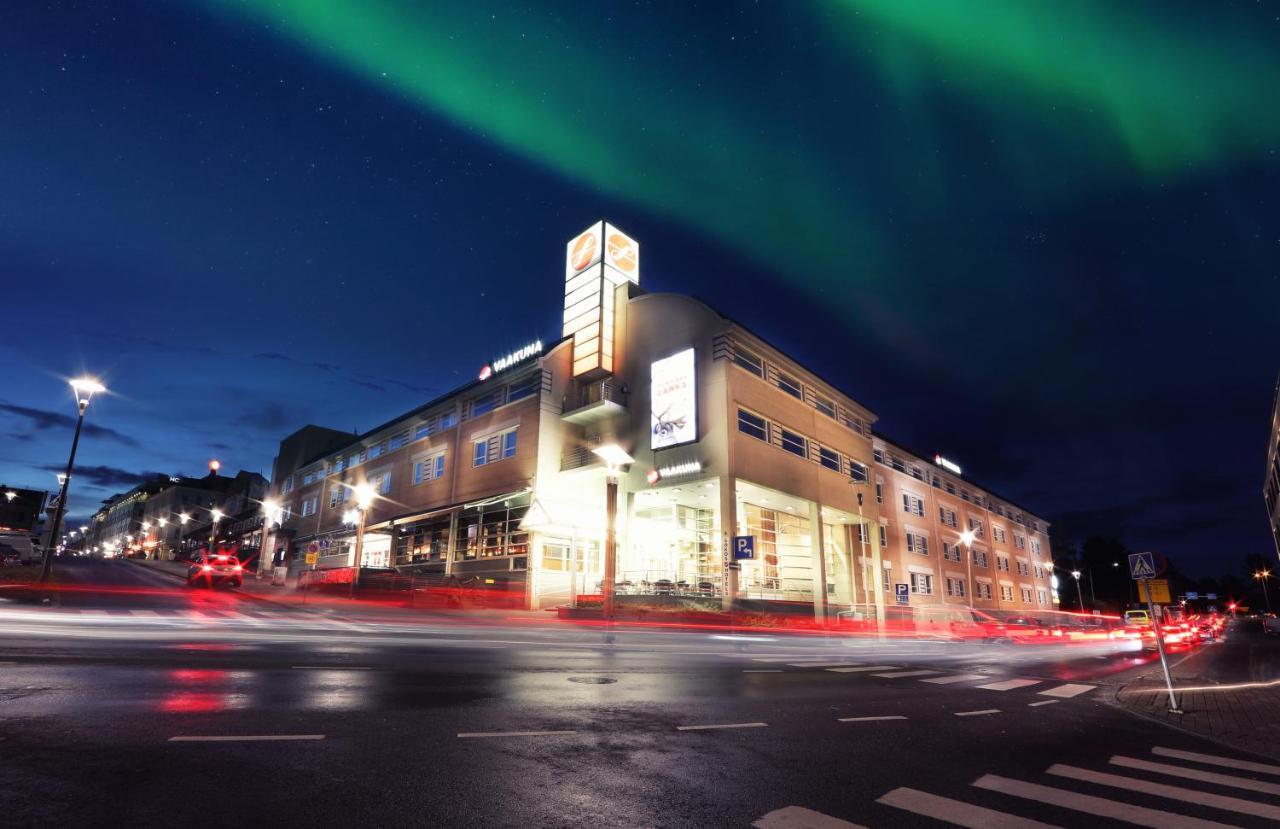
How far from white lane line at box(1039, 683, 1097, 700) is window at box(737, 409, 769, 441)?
2098 centimetres

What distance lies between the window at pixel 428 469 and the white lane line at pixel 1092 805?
4341 cm

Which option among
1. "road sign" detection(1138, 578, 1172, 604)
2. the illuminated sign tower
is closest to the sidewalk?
"road sign" detection(1138, 578, 1172, 604)

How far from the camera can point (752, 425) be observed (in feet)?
115

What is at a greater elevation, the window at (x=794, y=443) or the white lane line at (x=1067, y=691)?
the window at (x=794, y=443)

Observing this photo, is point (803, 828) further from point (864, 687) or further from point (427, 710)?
point (864, 687)

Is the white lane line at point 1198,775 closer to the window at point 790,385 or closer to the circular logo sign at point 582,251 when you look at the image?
the window at point 790,385

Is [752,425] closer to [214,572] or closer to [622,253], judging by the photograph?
[622,253]

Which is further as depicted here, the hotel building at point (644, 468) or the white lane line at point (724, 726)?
the hotel building at point (644, 468)

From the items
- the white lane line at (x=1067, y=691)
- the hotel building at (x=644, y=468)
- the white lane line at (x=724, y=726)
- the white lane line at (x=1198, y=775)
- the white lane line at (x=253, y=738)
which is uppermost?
the hotel building at (x=644, y=468)

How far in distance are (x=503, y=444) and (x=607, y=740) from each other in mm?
34958

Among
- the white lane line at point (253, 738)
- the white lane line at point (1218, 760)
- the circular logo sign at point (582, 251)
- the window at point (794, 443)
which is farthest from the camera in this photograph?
the circular logo sign at point (582, 251)

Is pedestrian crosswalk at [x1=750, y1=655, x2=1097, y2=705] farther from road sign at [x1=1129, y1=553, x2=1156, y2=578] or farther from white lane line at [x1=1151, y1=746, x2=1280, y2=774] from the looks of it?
white lane line at [x1=1151, y1=746, x2=1280, y2=774]

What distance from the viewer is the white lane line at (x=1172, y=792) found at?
5312mm

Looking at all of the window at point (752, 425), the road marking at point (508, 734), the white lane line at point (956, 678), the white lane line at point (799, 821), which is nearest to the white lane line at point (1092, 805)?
the white lane line at point (799, 821)
